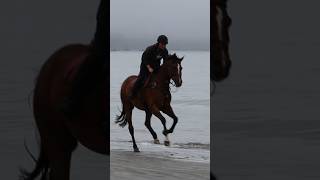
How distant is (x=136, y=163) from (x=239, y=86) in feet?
Result: 3.21

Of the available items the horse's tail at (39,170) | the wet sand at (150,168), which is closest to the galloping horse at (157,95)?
the wet sand at (150,168)

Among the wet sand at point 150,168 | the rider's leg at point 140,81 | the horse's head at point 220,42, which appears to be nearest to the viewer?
the horse's head at point 220,42

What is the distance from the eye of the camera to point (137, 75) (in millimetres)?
5836

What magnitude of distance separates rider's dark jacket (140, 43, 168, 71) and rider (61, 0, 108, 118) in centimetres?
34

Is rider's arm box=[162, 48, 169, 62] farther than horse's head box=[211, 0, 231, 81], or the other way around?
rider's arm box=[162, 48, 169, 62]

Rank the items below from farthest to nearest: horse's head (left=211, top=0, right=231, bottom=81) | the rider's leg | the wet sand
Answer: the rider's leg < the wet sand < horse's head (left=211, top=0, right=231, bottom=81)

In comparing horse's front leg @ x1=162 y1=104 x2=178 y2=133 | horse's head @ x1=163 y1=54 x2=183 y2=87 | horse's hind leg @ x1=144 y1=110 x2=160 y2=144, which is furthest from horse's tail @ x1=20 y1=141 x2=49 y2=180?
horse's head @ x1=163 y1=54 x2=183 y2=87

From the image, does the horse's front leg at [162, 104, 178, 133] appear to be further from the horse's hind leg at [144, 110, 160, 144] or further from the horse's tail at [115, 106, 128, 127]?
the horse's tail at [115, 106, 128, 127]

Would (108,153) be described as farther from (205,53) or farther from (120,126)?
(205,53)

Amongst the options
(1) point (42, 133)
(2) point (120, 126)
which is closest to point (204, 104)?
(2) point (120, 126)

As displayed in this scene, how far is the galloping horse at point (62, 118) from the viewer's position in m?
5.64

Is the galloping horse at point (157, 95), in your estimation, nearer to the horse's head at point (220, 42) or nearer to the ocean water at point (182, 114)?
the ocean water at point (182, 114)

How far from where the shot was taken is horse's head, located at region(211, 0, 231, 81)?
557 centimetres

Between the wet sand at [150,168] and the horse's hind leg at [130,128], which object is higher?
the horse's hind leg at [130,128]
